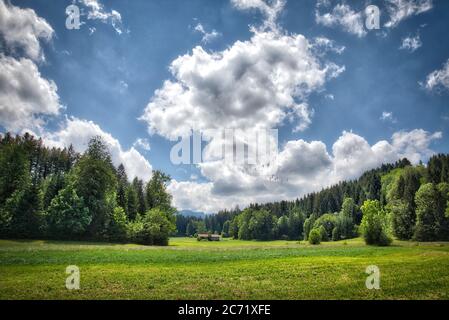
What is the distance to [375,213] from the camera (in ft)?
308

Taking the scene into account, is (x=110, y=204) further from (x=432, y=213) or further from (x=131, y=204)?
(x=432, y=213)

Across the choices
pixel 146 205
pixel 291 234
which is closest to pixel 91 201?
pixel 146 205

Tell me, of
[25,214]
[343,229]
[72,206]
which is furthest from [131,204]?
[343,229]

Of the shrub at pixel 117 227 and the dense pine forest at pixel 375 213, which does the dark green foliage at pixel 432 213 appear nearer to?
the dense pine forest at pixel 375 213

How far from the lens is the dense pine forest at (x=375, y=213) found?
93.6m

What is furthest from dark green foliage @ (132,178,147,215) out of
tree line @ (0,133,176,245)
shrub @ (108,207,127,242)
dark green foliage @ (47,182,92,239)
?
dark green foliage @ (47,182,92,239)

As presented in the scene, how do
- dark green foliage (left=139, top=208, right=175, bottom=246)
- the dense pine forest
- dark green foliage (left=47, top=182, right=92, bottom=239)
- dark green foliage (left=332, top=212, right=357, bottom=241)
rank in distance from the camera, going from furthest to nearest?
1. dark green foliage (left=332, top=212, right=357, bottom=241)
2. the dense pine forest
3. dark green foliage (left=139, top=208, right=175, bottom=246)
4. dark green foliage (left=47, top=182, right=92, bottom=239)

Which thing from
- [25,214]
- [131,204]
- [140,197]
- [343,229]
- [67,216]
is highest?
[140,197]

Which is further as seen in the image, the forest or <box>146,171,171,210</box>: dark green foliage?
<box>146,171,171,210</box>: dark green foliage

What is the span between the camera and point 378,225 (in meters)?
76.8

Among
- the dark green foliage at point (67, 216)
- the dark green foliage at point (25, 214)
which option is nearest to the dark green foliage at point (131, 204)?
the dark green foliage at point (67, 216)

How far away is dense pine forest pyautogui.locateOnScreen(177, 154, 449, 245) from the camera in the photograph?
93.6m

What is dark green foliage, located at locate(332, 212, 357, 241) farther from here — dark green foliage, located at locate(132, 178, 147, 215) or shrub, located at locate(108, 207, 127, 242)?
shrub, located at locate(108, 207, 127, 242)
